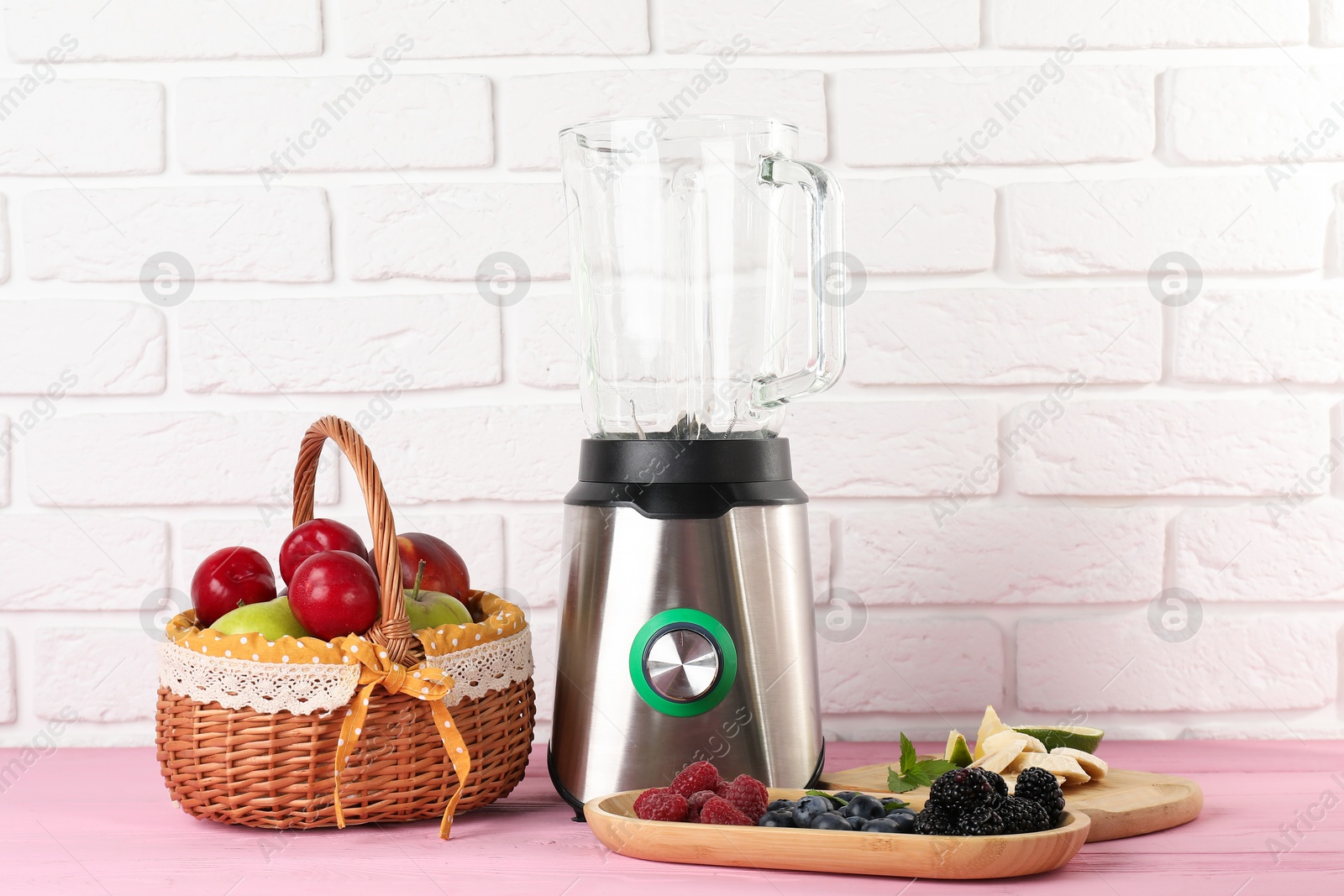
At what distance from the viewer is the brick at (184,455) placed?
1.10 m

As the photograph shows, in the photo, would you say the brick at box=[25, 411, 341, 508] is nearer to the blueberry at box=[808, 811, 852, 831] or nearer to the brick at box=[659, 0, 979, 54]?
the brick at box=[659, 0, 979, 54]

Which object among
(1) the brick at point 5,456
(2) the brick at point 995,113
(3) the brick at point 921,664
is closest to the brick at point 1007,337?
(2) the brick at point 995,113

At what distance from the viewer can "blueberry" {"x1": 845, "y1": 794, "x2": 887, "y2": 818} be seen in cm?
72

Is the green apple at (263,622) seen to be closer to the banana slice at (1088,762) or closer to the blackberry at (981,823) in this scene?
the blackberry at (981,823)

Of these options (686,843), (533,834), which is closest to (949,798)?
(686,843)

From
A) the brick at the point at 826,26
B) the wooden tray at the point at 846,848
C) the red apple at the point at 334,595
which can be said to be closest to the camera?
the wooden tray at the point at 846,848

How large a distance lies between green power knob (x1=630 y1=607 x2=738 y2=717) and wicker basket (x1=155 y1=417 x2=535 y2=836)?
124 millimetres

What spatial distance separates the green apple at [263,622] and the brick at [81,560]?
0.36m

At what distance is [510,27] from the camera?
1093 millimetres

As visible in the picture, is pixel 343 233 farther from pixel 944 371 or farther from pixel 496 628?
pixel 944 371

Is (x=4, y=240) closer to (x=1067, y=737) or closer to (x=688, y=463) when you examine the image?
(x=688, y=463)

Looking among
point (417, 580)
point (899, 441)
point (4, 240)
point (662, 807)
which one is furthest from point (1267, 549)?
point (4, 240)

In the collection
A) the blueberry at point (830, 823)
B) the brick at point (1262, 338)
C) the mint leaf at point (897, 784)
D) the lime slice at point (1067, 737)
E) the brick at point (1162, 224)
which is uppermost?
the brick at point (1162, 224)

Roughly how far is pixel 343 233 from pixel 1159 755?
0.91m
